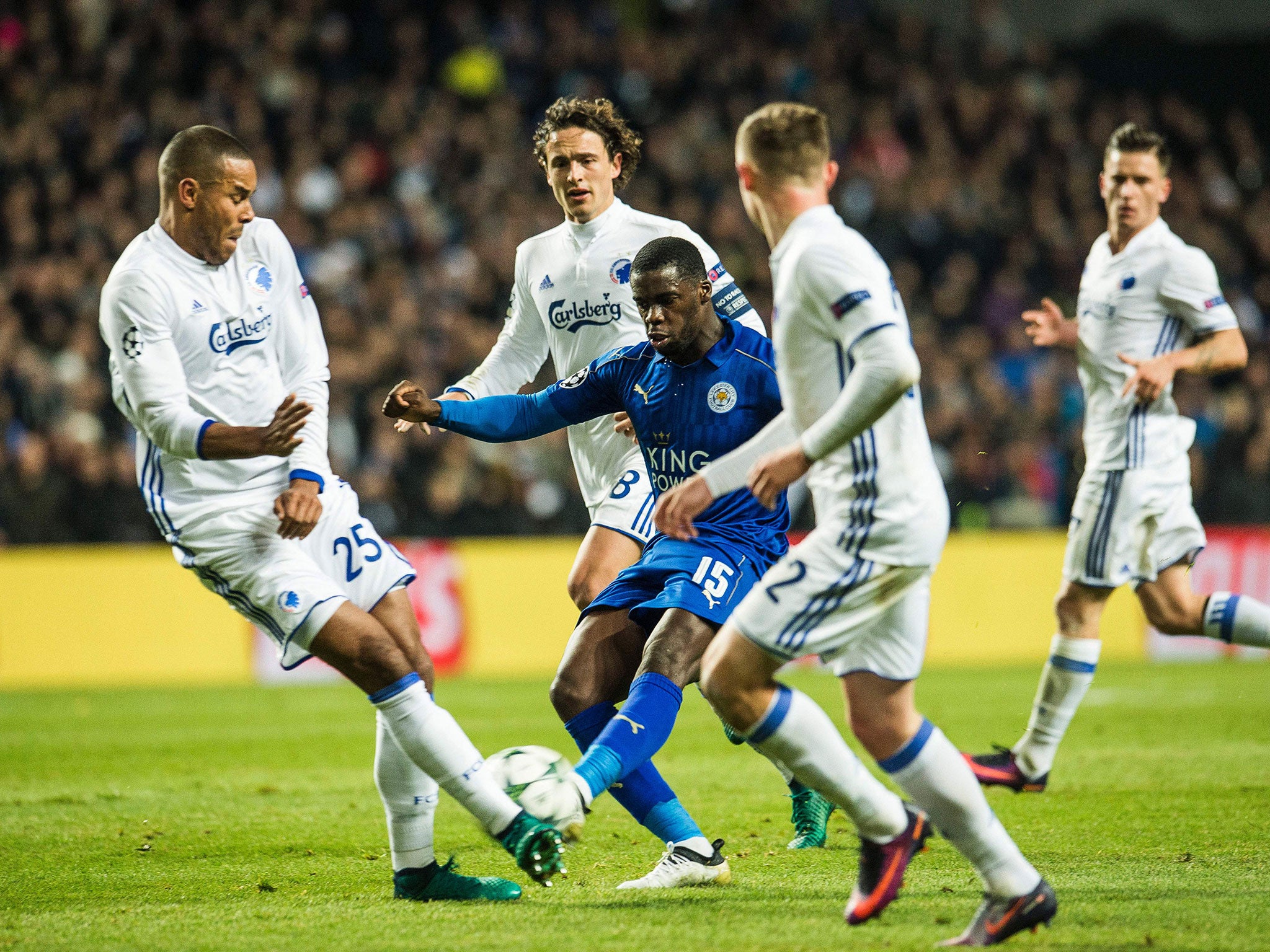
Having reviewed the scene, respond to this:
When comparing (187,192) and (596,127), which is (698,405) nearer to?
(596,127)

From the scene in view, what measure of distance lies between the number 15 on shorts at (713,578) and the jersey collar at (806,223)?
1355mm

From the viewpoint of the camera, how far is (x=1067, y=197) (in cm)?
2020

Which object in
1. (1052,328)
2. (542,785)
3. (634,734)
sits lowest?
(542,785)

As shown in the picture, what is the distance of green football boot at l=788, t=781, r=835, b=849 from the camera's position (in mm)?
6121

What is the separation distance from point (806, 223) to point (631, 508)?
7.10 feet

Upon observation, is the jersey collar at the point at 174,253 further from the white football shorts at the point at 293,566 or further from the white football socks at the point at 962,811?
the white football socks at the point at 962,811

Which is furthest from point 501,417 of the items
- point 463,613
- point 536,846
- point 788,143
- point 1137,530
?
point 463,613

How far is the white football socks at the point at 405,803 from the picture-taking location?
5.23 m

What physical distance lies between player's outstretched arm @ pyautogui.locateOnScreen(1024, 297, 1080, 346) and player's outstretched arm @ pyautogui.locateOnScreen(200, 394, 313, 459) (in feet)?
11.1

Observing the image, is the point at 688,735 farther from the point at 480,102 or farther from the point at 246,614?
the point at 480,102

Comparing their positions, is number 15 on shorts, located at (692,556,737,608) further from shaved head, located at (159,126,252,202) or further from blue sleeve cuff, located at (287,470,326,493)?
shaved head, located at (159,126,252,202)

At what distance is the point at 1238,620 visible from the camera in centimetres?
677

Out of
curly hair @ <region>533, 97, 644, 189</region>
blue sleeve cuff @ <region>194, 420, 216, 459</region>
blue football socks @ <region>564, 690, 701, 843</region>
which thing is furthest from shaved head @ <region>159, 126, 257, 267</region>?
blue football socks @ <region>564, 690, 701, 843</region>

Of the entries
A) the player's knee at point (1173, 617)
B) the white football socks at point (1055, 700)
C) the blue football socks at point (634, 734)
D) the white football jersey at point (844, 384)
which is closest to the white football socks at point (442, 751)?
A: the blue football socks at point (634, 734)
